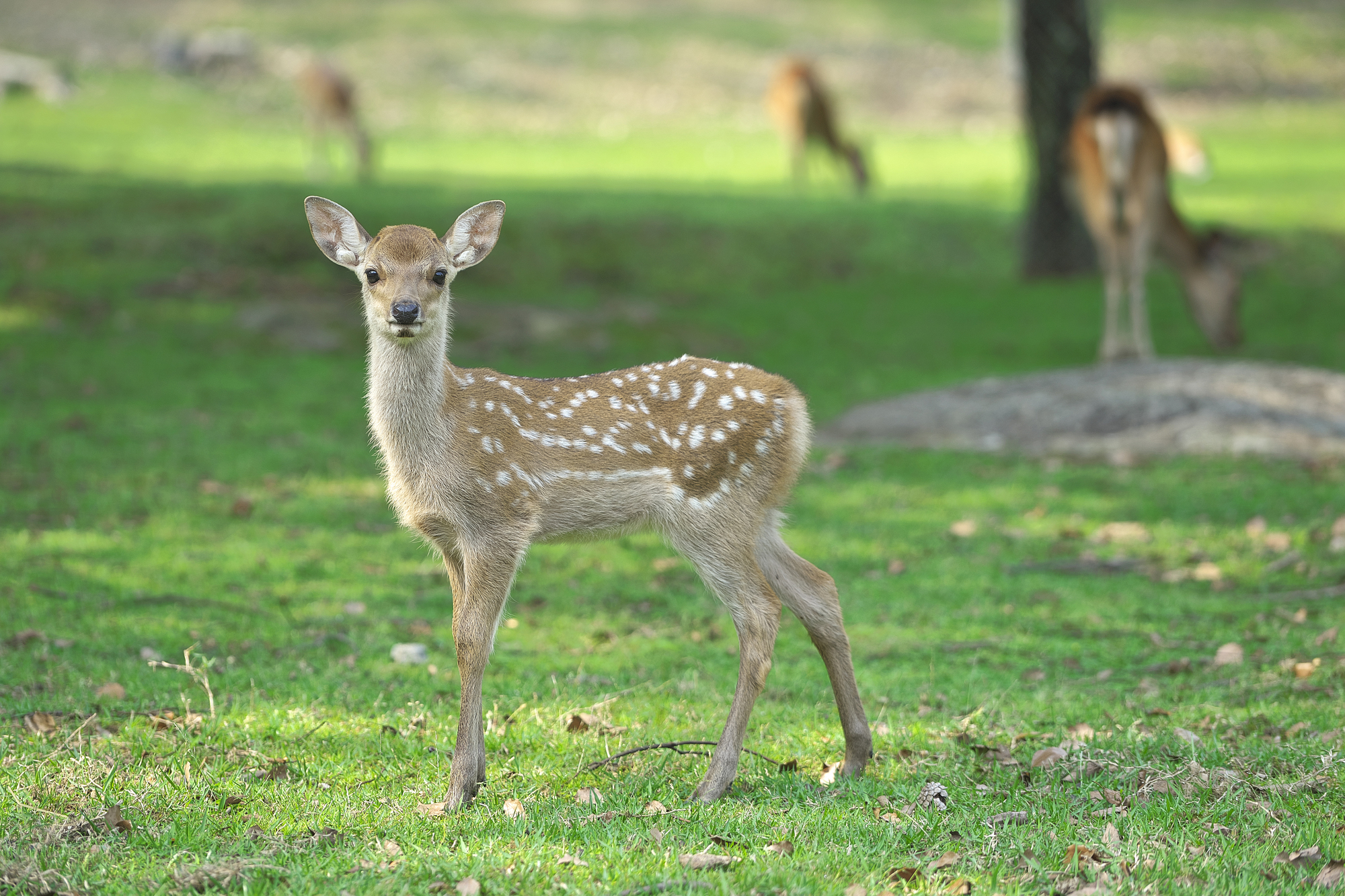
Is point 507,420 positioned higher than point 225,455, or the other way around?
point 507,420

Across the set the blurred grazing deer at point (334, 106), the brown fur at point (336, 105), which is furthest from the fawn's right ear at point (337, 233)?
the brown fur at point (336, 105)

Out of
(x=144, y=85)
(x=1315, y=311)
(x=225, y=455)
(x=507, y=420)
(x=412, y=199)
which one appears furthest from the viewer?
(x=144, y=85)

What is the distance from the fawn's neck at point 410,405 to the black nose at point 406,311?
23 centimetres

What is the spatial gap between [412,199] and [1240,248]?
10.4 metres

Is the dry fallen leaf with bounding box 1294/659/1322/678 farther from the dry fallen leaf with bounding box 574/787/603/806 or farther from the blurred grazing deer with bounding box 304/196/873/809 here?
the dry fallen leaf with bounding box 574/787/603/806

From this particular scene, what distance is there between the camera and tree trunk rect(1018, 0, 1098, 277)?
16.5 meters

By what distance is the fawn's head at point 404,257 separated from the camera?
17.4 ft

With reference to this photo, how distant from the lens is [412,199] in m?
17.4

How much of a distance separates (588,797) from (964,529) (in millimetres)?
4614

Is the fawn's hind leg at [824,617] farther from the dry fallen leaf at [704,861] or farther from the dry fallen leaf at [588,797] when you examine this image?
the dry fallen leaf at [704,861]

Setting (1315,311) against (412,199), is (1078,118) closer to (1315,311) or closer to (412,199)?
(1315,311)

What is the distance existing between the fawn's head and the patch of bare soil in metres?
6.21

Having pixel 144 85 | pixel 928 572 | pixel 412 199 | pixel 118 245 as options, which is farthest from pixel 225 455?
pixel 144 85

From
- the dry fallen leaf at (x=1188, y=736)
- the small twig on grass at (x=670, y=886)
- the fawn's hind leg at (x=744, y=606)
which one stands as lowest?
the dry fallen leaf at (x=1188, y=736)
